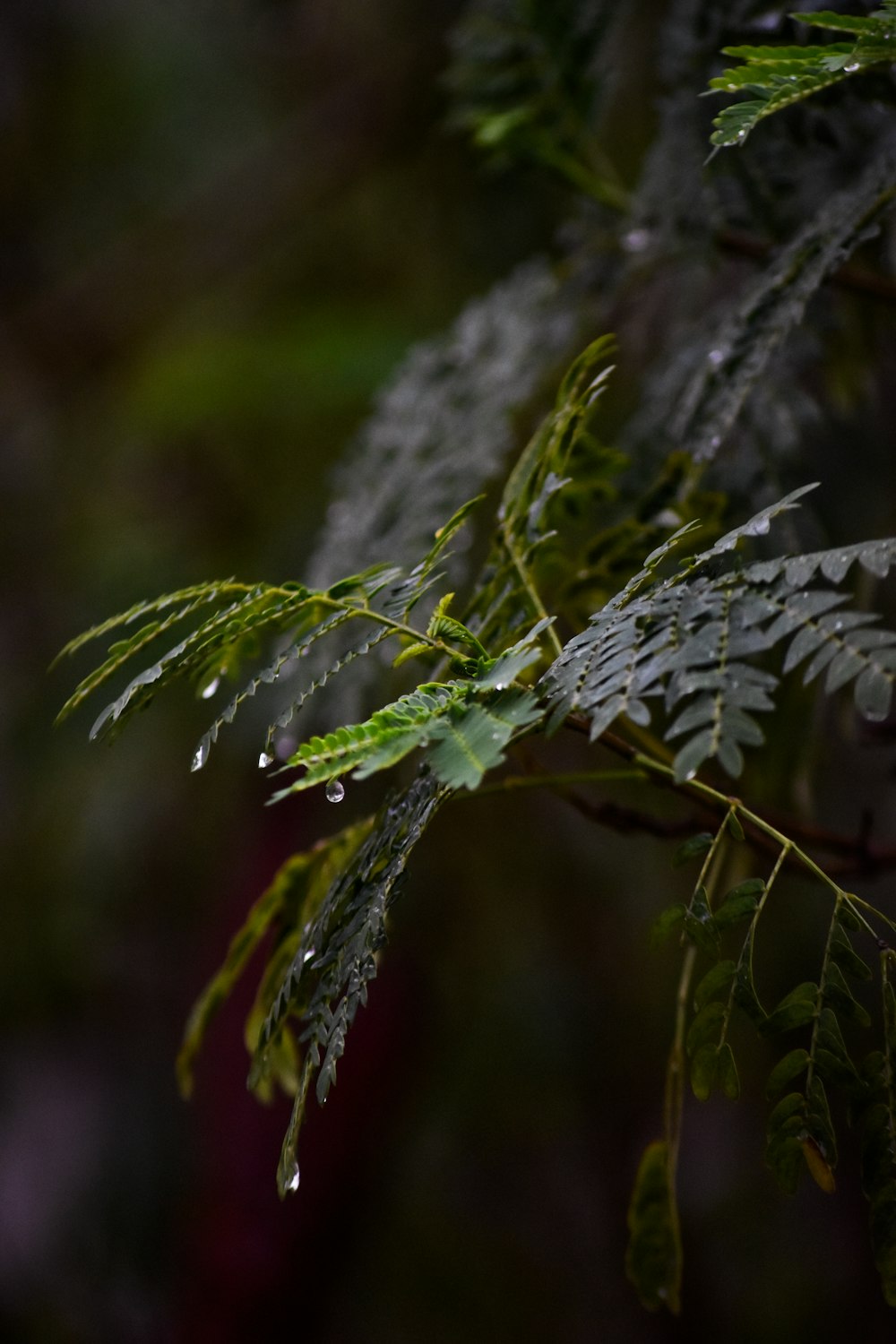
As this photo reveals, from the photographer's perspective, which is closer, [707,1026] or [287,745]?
[707,1026]

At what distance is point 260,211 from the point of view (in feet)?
7.18

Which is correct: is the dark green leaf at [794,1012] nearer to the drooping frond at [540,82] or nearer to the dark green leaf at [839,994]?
the dark green leaf at [839,994]

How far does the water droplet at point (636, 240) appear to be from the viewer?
0.88m

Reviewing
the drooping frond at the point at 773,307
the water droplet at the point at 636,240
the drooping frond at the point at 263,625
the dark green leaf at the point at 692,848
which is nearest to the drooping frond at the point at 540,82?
the water droplet at the point at 636,240

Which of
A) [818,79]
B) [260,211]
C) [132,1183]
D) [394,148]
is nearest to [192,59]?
[260,211]

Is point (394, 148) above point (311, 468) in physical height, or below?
above

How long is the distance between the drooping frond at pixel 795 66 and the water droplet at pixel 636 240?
345 mm

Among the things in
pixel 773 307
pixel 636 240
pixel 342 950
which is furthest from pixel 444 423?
pixel 342 950

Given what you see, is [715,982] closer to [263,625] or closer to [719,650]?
[719,650]

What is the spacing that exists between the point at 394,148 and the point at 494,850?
4.14 ft

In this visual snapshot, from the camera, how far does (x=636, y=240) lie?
899 millimetres

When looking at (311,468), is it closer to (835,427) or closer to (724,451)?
(835,427)

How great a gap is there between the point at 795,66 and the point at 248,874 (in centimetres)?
178

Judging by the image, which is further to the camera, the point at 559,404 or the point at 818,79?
the point at 559,404
